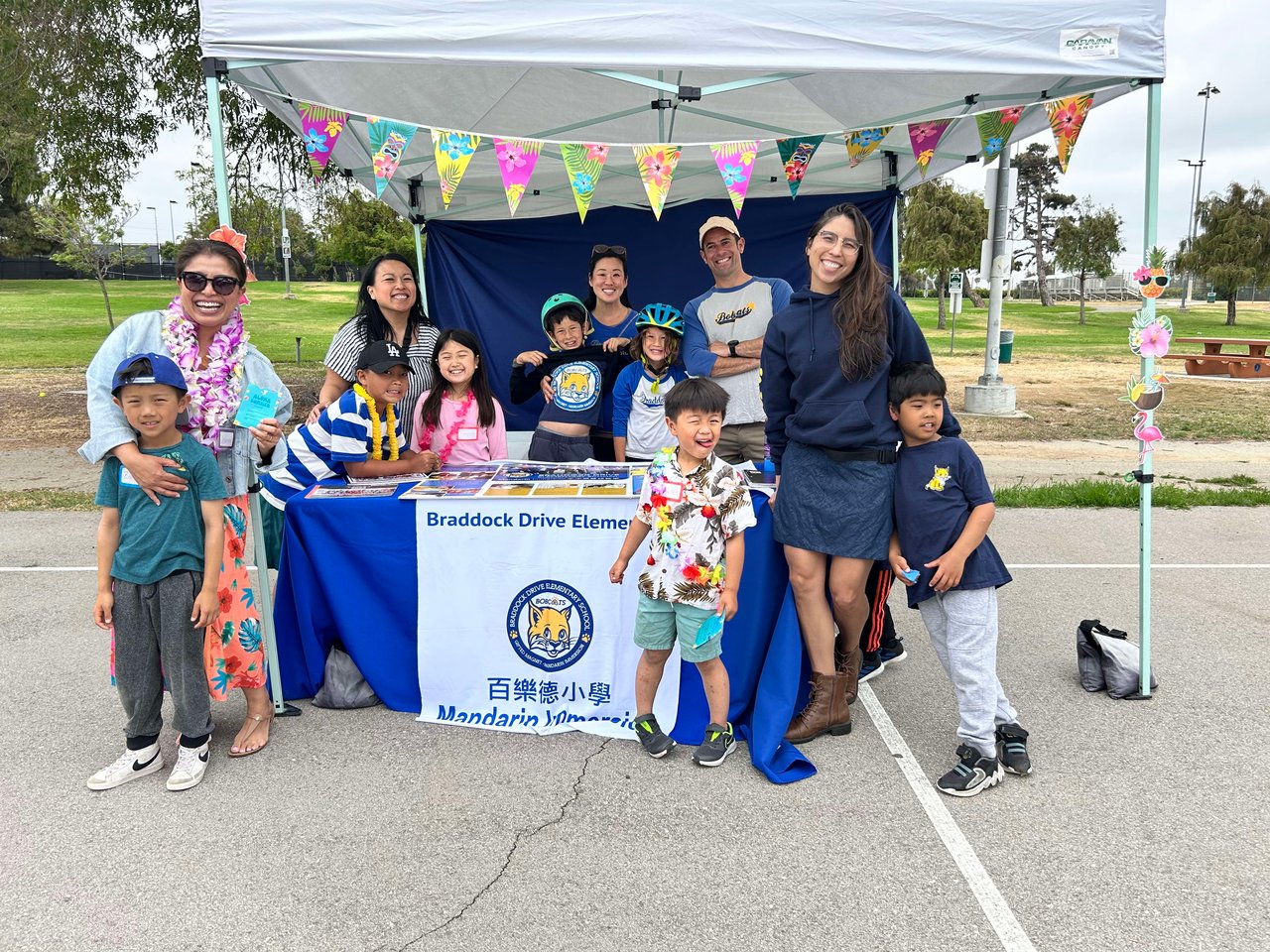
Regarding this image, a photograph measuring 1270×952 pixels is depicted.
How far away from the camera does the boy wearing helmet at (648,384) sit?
3961 millimetres

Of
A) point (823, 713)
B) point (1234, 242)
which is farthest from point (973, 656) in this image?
point (1234, 242)

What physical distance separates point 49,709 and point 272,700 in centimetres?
88

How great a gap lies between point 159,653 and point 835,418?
2354 millimetres

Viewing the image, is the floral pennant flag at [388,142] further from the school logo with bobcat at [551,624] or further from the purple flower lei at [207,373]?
the school logo with bobcat at [551,624]

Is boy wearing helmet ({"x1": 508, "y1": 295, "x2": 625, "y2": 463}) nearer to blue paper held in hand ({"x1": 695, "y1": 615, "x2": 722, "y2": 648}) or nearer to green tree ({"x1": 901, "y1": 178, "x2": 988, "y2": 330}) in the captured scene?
blue paper held in hand ({"x1": 695, "y1": 615, "x2": 722, "y2": 648})

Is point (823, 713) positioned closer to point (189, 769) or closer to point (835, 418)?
point (835, 418)

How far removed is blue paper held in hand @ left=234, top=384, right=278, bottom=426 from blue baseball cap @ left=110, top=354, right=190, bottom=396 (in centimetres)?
28

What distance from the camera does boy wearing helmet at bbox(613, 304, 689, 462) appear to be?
3.96 meters

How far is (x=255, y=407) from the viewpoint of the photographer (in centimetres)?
294

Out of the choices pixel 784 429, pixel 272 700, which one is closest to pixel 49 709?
pixel 272 700

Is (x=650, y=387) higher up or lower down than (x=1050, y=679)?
higher up

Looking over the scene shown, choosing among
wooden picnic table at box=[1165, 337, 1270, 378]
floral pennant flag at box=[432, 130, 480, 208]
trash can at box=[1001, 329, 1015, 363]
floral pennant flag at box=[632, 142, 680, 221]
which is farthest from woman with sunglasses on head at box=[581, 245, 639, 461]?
wooden picnic table at box=[1165, 337, 1270, 378]

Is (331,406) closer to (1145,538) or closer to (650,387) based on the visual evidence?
(650,387)

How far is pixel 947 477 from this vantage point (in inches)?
111
